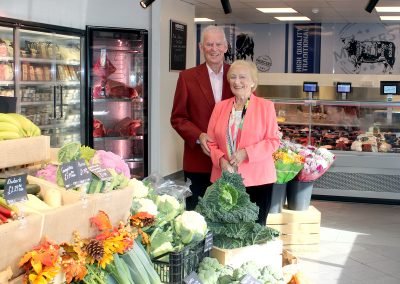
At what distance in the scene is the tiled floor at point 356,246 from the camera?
5.05 metres

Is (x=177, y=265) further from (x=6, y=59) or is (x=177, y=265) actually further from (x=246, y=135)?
(x=6, y=59)

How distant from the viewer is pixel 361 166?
7742 millimetres

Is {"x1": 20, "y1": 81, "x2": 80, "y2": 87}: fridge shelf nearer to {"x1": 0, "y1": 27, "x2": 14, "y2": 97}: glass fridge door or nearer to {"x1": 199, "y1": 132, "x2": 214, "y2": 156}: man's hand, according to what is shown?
{"x1": 0, "y1": 27, "x2": 14, "y2": 97}: glass fridge door

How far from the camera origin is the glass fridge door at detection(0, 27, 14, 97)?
6074 millimetres

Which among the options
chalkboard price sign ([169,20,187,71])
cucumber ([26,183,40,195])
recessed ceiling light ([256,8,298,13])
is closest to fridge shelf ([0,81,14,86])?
chalkboard price sign ([169,20,187,71])

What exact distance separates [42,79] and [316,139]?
370cm

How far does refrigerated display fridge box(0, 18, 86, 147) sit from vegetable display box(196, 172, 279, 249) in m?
3.45

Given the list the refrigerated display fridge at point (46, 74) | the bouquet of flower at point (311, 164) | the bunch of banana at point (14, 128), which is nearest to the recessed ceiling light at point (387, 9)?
the bouquet of flower at point (311, 164)

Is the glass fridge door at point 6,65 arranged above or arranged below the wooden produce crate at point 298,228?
above

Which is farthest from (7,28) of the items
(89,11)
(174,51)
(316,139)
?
(316,139)

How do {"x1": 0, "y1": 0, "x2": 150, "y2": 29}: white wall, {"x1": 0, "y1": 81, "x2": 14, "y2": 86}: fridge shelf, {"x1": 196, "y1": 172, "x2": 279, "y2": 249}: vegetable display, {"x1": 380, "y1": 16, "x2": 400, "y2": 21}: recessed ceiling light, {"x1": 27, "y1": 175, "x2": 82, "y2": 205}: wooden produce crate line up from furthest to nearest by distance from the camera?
1. {"x1": 380, "y1": 16, "x2": 400, "y2": 21}: recessed ceiling light
2. {"x1": 0, "y1": 0, "x2": 150, "y2": 29}: white wall
3. {"x1": 0, "y1": 81, "x2": 14, "y2": 86}: fridge shelf
4. {"x1": 196, "y1": 172, "x2": 279, "y2": 249}: vegetable display
5. {"x1": 27, "y1": 175, "x2": 82, "y2": 205}: wooden produce crate

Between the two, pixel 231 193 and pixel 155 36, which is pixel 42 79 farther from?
pixel 231 193

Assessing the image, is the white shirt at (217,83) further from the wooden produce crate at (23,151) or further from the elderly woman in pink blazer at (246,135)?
the wooden produce crate at (23,151)

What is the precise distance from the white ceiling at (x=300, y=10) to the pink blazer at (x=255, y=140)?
251 inches
